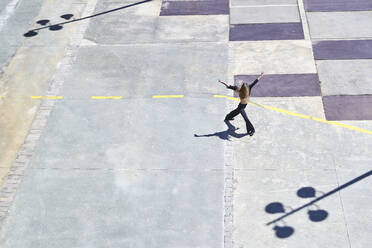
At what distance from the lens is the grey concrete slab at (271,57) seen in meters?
15.7

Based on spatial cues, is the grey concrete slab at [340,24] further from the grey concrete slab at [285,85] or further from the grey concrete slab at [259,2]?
the grey concrete slab at [285,85]

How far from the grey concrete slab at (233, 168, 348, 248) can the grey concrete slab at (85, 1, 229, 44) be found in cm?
700

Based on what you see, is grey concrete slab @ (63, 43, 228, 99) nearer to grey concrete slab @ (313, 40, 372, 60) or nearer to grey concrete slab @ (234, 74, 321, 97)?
Answer: grey concrete slab @ (234, 74, 321, 97)

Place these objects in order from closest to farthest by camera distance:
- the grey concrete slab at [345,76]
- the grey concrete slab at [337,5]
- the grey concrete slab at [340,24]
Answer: the grey concrete slab at [345,76] < the grey concrete slab at [340,24] < the grey concrete slab at [337,5]

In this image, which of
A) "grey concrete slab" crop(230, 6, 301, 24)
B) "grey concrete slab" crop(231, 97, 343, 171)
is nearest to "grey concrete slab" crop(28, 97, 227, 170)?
"grey concrete slab" crop(231, 97, 343, 171)

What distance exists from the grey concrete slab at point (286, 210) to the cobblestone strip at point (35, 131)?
5901 millimetres

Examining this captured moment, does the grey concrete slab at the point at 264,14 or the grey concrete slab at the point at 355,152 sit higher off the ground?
the grey concrete slab at the point at 264,14

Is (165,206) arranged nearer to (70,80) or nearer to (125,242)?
(125,242)

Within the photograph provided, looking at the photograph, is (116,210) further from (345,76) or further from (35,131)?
(345,76)

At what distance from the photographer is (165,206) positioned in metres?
→ 11.7

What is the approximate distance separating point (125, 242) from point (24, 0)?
44.9ft

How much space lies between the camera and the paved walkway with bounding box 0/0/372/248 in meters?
11.2

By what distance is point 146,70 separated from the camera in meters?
16.0

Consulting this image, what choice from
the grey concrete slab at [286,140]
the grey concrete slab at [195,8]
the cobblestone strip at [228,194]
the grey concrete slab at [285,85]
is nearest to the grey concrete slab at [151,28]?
the grey concrete slab at [195,8]
